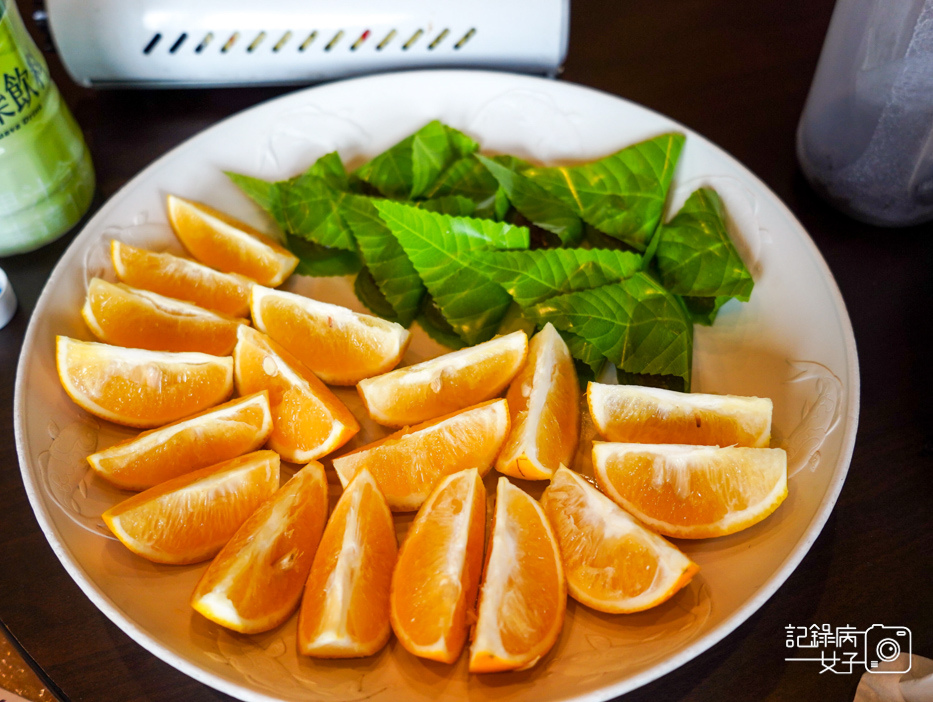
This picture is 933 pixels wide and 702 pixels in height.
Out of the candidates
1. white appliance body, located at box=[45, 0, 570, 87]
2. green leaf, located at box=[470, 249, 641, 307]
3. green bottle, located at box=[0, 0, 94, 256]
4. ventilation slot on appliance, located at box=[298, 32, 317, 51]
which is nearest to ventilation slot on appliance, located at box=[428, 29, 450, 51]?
white appliance body, located at box=[45, 0, 570, 87]

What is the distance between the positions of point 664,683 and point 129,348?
86cm

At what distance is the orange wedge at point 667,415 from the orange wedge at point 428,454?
14cm

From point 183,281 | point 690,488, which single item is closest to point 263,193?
point 183,281

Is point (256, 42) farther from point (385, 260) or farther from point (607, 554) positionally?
point (607, 554)

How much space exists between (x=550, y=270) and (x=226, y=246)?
0.56m

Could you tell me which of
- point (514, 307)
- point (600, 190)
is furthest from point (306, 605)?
point (600, 190)

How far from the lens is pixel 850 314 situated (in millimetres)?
1147

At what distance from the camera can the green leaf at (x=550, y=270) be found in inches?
41.8

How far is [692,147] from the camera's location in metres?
1.22

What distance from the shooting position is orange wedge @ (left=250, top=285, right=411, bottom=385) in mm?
1051

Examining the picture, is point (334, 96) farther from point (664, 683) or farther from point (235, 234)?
point (664, 683)

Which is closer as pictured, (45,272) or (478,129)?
(45,272)

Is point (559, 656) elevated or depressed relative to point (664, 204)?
depressed

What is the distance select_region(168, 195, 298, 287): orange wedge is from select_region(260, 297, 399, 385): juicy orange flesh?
10 centimetres
